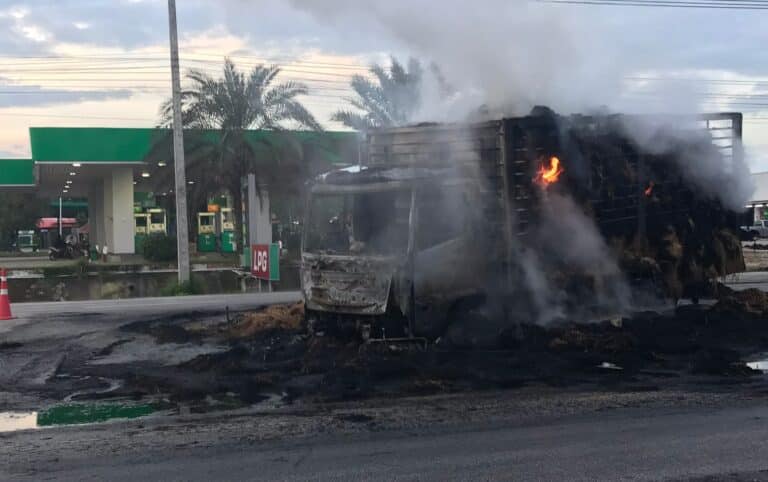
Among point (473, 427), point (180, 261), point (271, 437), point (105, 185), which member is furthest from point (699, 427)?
point (105, 185)

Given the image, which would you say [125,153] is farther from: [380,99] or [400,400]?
[400,400]

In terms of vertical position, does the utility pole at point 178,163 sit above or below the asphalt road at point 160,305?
Answer: above

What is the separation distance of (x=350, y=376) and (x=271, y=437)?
7.76 feet

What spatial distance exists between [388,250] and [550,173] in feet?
8.74

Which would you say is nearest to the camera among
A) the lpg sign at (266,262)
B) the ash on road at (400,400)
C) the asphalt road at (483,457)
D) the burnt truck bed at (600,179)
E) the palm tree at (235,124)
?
the asphalt road at (483,457)

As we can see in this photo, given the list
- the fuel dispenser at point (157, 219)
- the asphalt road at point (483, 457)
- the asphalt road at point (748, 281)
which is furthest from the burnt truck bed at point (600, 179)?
the fuel dispenser at point (157, 219)

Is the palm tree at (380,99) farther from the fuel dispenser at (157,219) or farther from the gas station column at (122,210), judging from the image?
the fuel dispenser at (157,219)

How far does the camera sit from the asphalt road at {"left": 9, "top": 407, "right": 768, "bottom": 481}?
5324 mm

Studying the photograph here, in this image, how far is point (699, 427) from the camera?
6.50m

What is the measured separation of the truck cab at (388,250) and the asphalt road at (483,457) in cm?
344

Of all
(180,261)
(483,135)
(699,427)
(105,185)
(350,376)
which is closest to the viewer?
(699,427)

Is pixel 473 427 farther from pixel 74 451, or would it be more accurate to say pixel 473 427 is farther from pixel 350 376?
pixel 74 451

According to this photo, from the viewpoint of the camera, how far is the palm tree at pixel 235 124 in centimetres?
3081

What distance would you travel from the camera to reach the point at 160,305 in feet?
56.2
